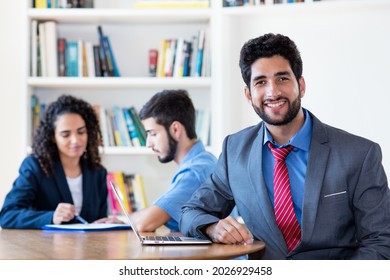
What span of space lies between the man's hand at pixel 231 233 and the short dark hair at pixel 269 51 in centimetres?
47

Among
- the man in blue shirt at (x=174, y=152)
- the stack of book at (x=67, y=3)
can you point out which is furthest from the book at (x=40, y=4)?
the man in blue shirt at (x=174, y=152)

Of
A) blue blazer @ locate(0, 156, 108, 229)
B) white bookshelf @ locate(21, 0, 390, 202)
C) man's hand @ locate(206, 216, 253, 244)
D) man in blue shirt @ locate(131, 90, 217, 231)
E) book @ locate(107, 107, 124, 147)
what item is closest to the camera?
man's hand @ locate(206, 216, 253, 244)

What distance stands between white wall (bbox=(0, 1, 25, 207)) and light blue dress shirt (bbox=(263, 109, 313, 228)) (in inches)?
49.9

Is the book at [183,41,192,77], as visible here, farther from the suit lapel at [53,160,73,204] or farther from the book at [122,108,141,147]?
the suit lapel at [53,160,73,204]

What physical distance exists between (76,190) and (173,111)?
49 centimetres

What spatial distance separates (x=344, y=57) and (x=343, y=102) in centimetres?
17

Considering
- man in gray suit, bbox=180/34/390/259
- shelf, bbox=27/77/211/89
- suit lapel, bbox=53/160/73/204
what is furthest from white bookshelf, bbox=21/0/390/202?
man in gray suit, bbox=180/34/390/259

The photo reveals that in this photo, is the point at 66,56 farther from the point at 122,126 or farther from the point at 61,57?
the point at 122,126

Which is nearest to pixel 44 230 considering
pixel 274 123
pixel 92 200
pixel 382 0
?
pixel 92 200

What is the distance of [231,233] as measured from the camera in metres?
1.58

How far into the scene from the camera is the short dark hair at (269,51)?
1847 mm

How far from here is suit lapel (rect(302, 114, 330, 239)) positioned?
168cm

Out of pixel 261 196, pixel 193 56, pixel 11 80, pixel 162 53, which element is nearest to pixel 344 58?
pixel 261 196

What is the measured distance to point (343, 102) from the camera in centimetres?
221
